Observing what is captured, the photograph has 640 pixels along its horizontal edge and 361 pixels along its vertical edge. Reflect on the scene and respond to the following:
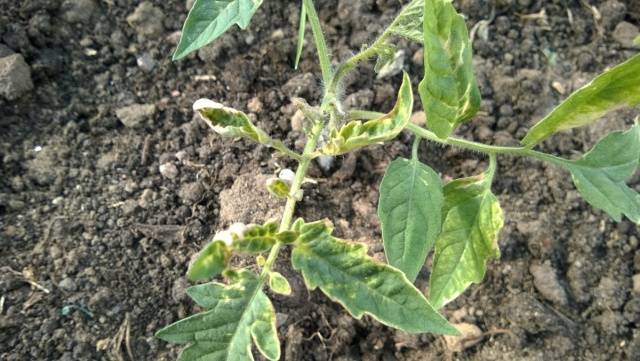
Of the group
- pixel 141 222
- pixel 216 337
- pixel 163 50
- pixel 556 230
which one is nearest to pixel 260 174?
pixel 141 222

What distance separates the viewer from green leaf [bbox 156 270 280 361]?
65.8 inches

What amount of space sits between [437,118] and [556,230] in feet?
3.76

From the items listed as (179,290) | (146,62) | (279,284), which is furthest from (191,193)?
(279,284)

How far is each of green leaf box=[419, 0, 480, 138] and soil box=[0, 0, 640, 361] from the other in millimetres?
870

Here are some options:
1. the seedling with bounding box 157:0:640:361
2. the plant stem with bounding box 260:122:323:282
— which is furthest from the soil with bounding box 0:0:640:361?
the seedling with bounding box 157:0:640:361

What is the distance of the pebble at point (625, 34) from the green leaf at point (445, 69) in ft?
5.50

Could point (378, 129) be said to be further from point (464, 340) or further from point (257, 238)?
point (464, 340)

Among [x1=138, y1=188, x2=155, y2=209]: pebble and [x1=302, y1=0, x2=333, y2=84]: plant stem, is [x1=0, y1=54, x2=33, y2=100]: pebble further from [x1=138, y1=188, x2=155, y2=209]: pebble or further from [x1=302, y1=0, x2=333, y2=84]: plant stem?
[x1=302, y1=0, x2=333, y2=84]: plant stem

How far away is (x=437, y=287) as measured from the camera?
1.94 metres

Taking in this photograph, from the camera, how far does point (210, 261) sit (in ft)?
5.11

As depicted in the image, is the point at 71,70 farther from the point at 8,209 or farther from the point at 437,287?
the point at 437,287

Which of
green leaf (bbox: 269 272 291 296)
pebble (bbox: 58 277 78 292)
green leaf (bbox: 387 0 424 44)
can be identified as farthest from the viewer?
pebble (bbox: 58 277 78 292)

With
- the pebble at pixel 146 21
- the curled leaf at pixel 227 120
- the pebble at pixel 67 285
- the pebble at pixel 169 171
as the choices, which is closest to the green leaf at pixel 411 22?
the curled leaf at pixel 227 120

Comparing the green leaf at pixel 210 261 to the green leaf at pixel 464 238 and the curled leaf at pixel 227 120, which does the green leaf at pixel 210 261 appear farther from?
the green leaf at pixel 464 238
